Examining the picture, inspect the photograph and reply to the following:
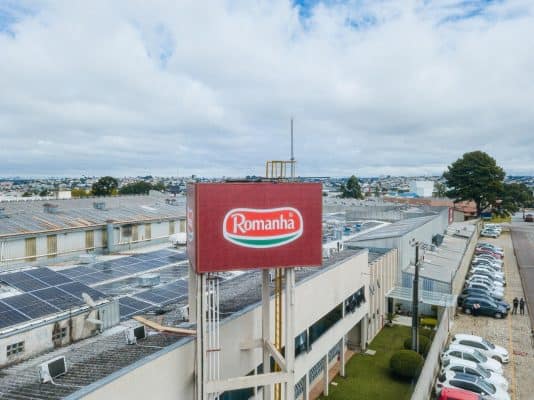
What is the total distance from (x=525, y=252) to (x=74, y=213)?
5644 cm

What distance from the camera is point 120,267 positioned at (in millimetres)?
20797

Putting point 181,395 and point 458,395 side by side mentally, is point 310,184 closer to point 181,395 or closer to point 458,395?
point 181,395

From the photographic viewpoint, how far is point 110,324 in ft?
43.7

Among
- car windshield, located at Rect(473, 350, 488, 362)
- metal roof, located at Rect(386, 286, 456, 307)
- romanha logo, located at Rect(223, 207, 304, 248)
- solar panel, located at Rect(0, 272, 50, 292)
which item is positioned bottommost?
car windshield, located at Rect(473, 350, 488, 362)

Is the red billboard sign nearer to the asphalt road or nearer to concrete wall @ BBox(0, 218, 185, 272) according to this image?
concrete wall @ BBox(0, 218, 185, 272)

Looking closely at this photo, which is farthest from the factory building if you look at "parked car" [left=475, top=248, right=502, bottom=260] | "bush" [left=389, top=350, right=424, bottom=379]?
"parked car" [left=475, top=248, right=502, bottom=260]

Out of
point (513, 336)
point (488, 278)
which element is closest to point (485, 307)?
point (513, 336)

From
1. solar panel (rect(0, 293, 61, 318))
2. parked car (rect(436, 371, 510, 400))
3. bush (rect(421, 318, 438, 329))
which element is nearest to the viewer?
solar panel (rect(0, 293, 61, 318))

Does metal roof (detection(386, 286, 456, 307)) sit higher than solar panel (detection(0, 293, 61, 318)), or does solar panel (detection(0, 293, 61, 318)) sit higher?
solar panel (detection(0, 293, 61, 318))

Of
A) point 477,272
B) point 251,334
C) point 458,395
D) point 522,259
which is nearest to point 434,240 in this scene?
point 477,272

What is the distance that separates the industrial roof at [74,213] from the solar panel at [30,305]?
15.5 m

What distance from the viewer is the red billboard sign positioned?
33.8ft

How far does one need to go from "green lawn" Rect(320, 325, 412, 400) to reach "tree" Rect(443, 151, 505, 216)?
61540mm

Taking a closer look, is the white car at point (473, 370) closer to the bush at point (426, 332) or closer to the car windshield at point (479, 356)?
the car windshield at point (479, 356)
